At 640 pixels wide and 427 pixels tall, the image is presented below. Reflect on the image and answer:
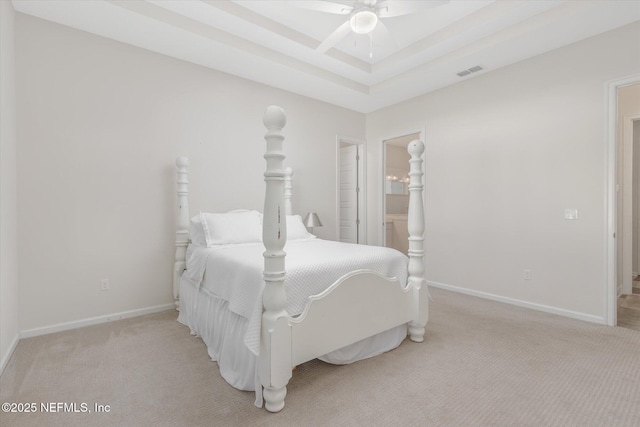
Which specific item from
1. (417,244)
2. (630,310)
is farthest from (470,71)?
(630,310)

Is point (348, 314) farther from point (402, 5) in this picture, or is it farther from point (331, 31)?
point (331, 31)

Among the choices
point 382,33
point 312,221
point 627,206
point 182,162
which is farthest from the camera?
point 312,221

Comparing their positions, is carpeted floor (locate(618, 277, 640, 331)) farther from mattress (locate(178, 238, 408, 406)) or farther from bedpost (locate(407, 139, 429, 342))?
mattress (locate(178, 238, 408, 406))

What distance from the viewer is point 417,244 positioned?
7.88 feet

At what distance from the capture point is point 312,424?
4.94ft

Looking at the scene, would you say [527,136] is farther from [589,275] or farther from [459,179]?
[589,275]

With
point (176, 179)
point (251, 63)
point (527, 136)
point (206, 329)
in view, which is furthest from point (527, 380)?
point (251, 63)

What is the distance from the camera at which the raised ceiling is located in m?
2.55

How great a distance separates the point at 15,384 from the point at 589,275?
14.8ft

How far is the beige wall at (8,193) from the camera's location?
206 cm

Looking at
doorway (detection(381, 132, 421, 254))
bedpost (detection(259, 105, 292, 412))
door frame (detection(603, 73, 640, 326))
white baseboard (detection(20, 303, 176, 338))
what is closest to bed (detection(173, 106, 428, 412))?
bedpost (detection(259, 105, 292, 412))

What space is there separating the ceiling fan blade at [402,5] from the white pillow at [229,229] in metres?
2.16

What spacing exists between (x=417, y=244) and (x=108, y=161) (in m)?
2.90

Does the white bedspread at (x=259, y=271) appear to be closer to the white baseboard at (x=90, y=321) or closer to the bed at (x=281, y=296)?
the bed at (x=281, y=296)
